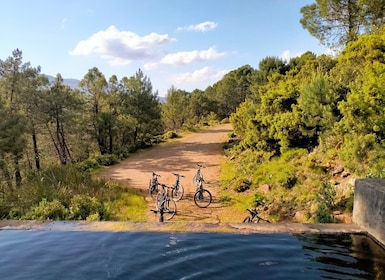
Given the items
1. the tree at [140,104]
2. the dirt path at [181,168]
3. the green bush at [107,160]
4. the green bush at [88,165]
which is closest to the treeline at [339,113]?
the dirt path at [181,168]

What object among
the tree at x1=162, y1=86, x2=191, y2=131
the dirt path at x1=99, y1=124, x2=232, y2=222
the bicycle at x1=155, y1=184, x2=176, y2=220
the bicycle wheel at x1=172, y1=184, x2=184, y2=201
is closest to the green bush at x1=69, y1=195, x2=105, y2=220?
the bicycle at x1=155, y1=184, x2=176, y2=220

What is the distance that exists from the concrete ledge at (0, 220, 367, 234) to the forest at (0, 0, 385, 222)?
2.27 m

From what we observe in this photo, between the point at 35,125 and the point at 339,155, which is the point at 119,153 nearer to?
the point at 35,125

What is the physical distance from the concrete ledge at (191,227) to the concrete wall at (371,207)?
0.12 m

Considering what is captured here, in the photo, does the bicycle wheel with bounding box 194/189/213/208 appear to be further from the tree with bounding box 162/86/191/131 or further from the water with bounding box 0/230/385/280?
the tree with bounding box 162/86/191/131

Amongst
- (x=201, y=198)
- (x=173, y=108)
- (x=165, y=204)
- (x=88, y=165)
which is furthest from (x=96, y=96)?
(x=165, y=204)

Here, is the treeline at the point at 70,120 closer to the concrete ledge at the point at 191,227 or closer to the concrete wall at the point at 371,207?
the concrete ledge at the point at 191,227

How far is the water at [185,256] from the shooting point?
2816 millimetres

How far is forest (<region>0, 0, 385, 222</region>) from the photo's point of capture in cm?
759

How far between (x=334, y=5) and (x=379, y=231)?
18525 millimetres

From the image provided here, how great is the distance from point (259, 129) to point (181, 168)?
460cm

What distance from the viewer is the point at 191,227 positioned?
150 inches

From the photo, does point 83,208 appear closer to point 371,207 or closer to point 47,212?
point 47,212

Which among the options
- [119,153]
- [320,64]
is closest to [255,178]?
[320,64]
